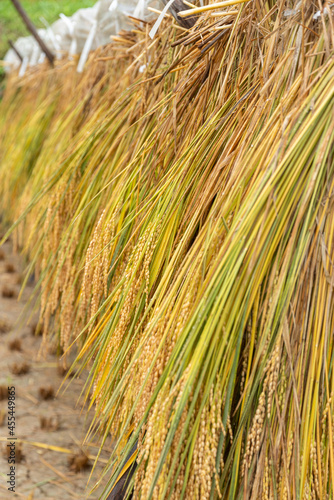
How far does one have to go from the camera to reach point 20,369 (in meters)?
2.42

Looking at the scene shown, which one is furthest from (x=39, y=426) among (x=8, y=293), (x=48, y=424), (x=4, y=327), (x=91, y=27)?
(x=91, y=27)

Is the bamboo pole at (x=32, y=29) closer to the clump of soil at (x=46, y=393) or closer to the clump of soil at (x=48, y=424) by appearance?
the clump of soil at (x=46, y=393)

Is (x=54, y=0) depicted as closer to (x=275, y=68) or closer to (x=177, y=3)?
(x=177, y=3)

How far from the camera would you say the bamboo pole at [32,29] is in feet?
9.32

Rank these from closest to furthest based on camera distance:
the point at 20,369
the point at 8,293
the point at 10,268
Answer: the point at 20,369 < the point at 8,293 < the point at 10,268

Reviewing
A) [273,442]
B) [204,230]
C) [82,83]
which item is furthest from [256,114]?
[82,83]

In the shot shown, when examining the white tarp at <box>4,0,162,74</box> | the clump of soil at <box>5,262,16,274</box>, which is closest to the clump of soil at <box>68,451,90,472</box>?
the white tarp at <box>4,0,162,74</box>

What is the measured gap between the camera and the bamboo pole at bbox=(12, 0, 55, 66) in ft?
9.32

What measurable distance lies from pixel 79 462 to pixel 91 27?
7.04 ft

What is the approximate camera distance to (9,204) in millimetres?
3451

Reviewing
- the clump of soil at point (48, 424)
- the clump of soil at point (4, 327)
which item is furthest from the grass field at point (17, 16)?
the clump of soil at point (48, 424)

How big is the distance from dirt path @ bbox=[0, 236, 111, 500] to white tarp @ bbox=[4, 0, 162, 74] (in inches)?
60.8

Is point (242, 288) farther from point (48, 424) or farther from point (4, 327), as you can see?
point (4, 327)

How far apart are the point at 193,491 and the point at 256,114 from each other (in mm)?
733
